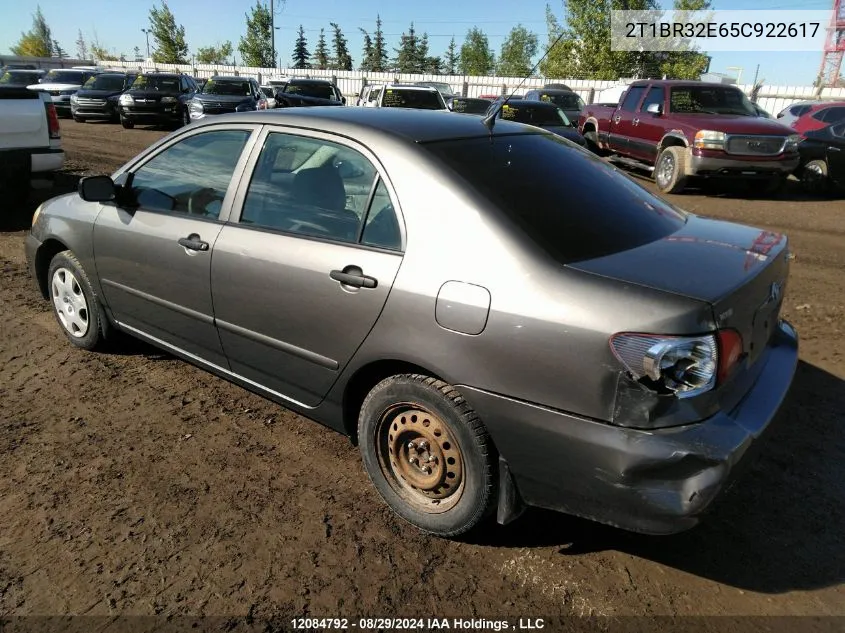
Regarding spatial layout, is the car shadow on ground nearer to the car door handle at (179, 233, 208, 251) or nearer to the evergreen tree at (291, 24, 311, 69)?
the car door handle at (179, 233, 208, 251)

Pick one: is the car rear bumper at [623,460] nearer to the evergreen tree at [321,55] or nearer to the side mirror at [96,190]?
the side mirror at [96,190]

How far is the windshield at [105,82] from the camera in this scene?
21781mm

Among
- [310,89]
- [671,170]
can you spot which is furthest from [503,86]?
[671,170]

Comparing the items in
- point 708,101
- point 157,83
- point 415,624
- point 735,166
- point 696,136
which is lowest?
point 415,624

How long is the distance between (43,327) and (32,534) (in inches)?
104

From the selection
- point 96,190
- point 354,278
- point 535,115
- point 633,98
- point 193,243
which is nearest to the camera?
point 354,278

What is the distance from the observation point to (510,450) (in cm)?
226

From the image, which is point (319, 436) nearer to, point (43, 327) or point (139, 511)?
point (139, 511)

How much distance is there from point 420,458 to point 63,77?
29348 mm

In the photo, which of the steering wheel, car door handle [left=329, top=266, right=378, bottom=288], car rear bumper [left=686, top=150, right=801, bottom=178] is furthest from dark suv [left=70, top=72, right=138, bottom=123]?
car door handle [left=329, top=266, right=378, bottom=288]

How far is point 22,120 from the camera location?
25.5 ft

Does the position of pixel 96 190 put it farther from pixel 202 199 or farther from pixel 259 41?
pixel 259 41

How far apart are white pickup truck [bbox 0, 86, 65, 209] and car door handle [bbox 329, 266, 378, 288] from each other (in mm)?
7126

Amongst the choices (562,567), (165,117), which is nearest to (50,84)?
(165,117)
